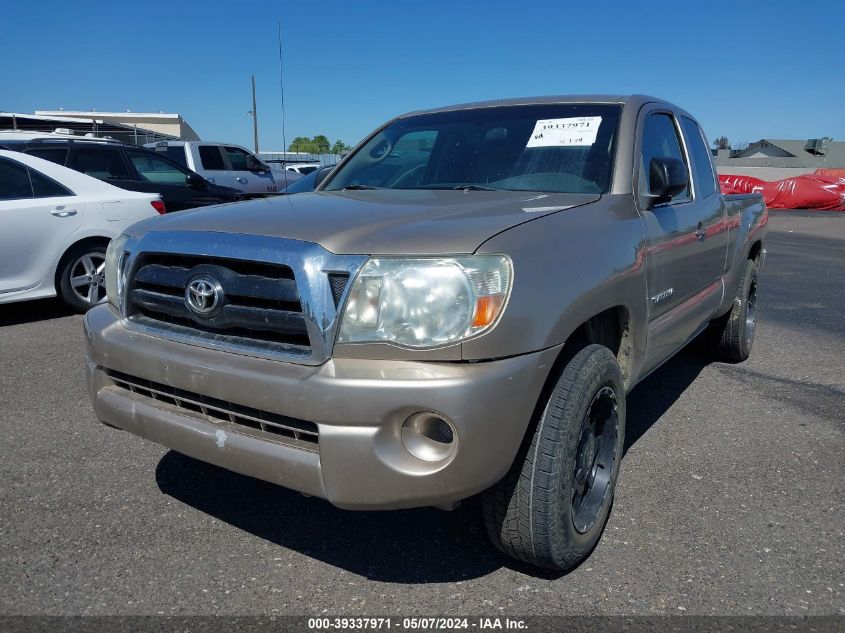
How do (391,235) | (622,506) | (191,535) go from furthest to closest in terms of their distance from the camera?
(622,506), (191,535), (391,235)

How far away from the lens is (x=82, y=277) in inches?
266

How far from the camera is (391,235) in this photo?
230cm

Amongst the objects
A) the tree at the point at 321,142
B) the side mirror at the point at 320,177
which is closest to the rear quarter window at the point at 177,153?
the side mirror at the point at 320,177

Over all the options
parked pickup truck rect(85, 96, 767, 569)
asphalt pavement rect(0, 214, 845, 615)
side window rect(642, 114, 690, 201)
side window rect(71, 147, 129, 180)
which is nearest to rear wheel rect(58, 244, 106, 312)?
side window rect(71, 147, 129, 180)

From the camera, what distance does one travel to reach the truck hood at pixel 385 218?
7.37 ft

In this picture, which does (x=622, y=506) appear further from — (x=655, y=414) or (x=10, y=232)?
(x=10, y=232)

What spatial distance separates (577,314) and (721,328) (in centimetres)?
326

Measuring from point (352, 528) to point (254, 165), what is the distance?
511 inches

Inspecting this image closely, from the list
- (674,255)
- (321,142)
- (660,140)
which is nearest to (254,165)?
(660,140)

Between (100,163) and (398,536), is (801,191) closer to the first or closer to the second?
(100,163)

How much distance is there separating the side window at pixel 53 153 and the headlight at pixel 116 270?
5468 millimetres

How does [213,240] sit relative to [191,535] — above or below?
above

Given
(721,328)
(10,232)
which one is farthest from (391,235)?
(10,232)

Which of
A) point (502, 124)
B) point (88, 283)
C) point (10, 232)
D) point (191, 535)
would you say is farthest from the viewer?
point (88, 283)
